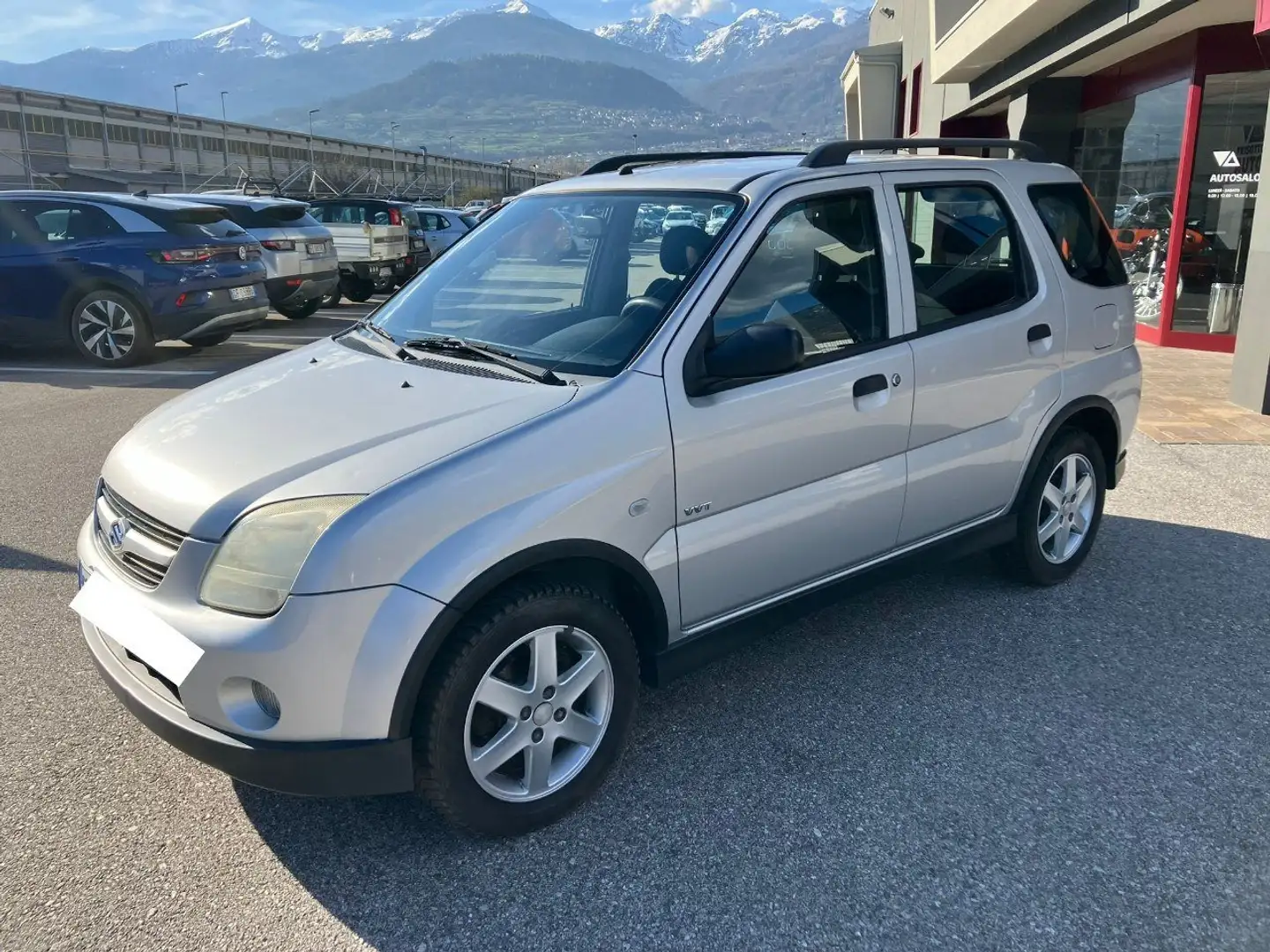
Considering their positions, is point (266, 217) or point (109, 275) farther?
point (266, 217)

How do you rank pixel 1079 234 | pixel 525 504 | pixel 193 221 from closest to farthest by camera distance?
pixel 525 504
pixel 1079 234
pixel 193 221

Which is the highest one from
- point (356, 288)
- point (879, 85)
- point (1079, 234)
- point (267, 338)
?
point (879, 85)

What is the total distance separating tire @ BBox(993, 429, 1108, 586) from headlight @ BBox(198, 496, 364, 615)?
305cm

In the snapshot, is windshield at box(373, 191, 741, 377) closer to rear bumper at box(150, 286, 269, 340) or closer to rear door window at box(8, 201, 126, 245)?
rear bumper at box(150, 286, 269, 340)

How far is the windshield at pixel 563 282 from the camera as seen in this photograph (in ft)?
10.8

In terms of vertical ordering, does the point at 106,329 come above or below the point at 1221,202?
below

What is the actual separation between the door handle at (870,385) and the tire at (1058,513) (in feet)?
3.91

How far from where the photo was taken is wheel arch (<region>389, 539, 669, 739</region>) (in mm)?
2545

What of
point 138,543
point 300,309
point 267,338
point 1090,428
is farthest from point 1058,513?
point 300,309

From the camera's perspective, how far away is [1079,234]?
458 centimetres

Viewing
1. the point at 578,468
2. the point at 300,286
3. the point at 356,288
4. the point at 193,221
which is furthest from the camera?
the point at 356,288

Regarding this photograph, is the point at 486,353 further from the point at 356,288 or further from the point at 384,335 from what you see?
the point at 356,288

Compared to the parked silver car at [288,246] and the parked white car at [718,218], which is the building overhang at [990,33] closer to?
the parked silver car at [288,246]

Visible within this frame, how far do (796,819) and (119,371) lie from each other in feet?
32.4
